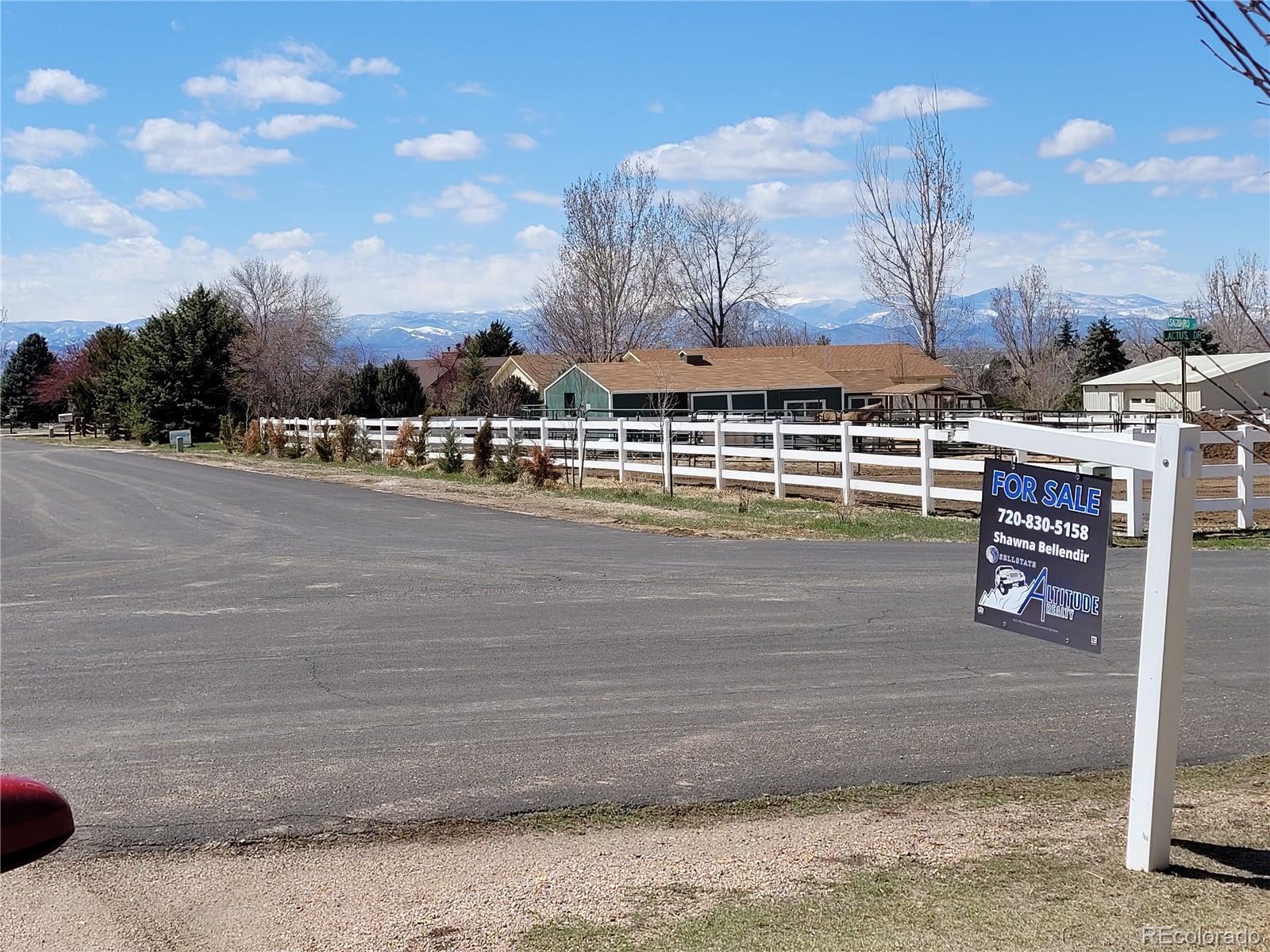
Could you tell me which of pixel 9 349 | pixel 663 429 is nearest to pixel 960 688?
pixel 663 429

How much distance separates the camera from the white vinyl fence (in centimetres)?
1706

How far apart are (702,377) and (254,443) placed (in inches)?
819

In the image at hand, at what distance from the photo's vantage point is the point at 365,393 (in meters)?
66.4

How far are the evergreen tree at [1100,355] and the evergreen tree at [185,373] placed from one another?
4595cm

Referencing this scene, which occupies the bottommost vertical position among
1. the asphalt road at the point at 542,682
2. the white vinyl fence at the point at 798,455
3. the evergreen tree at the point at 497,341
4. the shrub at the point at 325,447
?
the asphalt road at the point at 542,682

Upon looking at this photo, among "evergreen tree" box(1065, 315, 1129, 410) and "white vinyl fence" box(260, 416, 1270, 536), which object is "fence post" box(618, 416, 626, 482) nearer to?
"white vinyl fence" box(260, 416, 1270, 536)

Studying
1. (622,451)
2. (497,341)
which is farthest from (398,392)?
(622,451)

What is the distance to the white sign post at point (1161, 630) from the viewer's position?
15.4 ft

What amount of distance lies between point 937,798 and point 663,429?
18.4 metres

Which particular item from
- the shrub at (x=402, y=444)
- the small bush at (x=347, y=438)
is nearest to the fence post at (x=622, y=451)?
the shrub at (x=402, y=444)

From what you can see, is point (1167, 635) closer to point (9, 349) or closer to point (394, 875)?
point (394, 875)

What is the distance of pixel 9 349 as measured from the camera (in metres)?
100

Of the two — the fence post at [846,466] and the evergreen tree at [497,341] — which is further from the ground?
the evergreen tree at [497,341]

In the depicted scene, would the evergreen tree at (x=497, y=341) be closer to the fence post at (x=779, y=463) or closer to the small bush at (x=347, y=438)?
the small bush at (x=347, y=438)
